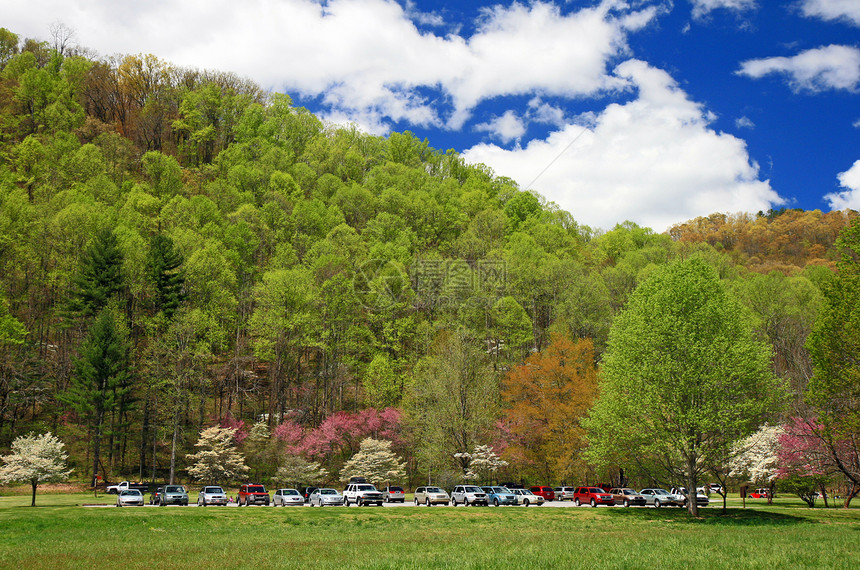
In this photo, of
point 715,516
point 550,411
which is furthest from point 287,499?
point 715,516

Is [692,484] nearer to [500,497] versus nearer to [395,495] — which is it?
[500,497]

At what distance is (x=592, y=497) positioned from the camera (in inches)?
1802

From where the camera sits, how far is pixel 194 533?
2659 centimetres

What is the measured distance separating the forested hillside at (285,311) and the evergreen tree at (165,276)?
0.74 ft

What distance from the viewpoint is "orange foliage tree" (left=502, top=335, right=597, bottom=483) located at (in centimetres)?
5566

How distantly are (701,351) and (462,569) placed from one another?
26.5 m

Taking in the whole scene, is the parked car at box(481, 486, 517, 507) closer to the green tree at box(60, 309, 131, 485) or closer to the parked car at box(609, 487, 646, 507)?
the parked car at box(609, 487, 646, 507)

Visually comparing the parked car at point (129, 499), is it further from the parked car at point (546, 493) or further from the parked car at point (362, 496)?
the parked car at point (546, 493)

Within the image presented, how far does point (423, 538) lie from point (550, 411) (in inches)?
1371

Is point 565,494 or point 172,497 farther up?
point 172,497

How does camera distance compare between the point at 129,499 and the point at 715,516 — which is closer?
the point at 715,516

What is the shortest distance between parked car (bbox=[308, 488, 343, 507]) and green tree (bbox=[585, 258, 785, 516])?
1977cm

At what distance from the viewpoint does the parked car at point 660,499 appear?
152 ft

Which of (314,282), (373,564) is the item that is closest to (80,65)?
(314,282)
